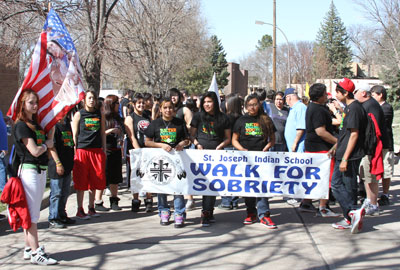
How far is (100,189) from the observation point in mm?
7043

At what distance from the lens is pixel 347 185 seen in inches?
236

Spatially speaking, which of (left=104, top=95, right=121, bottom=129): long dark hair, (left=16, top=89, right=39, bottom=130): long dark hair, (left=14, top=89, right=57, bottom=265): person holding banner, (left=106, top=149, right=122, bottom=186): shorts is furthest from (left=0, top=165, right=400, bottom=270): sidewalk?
(left=104, top=95, right=121, bottom=129): long dark hair

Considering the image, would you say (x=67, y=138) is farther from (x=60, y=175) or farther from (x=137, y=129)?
(x=137, y=129)

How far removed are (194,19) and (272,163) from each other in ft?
106

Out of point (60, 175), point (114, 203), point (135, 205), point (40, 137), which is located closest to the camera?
point (40, 137)

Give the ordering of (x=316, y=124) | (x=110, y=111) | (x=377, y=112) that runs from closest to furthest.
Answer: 1. (x=316, y=124)
2. (x=377, y=112)
3. (x=110, y=111)

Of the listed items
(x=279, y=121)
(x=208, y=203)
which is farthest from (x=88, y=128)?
(x=279, y=121)

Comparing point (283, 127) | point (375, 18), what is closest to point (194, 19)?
point (375, 18)

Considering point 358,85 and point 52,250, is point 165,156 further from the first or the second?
point 358,85

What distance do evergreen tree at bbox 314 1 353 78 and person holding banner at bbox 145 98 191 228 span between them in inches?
2502

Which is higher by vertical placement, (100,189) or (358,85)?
(358,85)

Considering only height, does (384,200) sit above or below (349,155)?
below

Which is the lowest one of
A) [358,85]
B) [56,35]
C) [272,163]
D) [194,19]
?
[272,163]

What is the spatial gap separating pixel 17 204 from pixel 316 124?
412 centimetres
